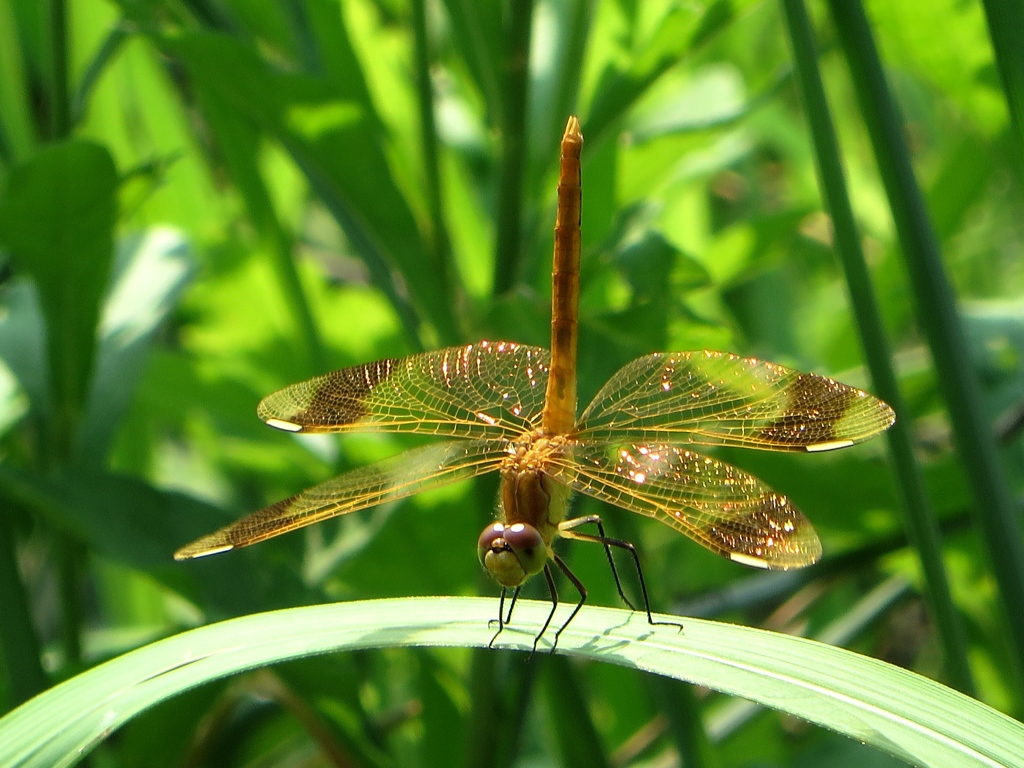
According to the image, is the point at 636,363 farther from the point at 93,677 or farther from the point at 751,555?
the point at 93,677

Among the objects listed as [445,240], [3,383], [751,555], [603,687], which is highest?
[445,240]

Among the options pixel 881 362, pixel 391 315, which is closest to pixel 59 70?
pixel 391 315

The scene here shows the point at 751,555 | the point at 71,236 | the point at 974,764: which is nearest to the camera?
the point at 974,764

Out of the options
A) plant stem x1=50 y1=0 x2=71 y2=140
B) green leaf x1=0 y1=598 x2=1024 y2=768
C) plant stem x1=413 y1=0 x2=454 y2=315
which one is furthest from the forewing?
plant stem x1=50 y1=0 x2=71 y2=140

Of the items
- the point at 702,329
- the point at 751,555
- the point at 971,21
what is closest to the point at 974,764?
the point at 751,555

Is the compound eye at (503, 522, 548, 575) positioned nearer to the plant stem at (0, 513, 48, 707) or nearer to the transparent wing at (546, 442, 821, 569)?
the transparent wing at (546, 442, 821, 569)

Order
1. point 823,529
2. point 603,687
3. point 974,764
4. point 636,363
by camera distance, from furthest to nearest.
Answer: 1. point 603,687
2. point 823,529
3. point 636,363
4. point 974,764

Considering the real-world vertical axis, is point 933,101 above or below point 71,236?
below

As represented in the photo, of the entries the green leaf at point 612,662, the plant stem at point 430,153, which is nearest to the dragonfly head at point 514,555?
the green leaf at point 612,662
